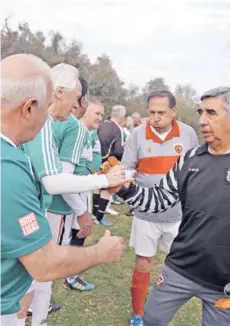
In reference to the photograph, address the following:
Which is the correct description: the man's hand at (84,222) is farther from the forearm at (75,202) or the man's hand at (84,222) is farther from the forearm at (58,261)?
the forearm at (58,261)

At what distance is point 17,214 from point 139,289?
8.00ft

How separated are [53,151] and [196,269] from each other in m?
1.08

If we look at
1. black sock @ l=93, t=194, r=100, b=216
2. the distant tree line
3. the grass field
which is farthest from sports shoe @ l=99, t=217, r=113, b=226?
the distant tree line

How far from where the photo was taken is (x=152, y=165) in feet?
12.1

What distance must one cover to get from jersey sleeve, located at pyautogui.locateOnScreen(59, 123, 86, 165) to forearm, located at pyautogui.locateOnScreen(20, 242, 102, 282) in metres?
1.40

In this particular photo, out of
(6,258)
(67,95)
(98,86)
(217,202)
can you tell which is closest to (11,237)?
(6,258)

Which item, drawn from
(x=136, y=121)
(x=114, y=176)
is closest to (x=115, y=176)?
(x=114, y=176)

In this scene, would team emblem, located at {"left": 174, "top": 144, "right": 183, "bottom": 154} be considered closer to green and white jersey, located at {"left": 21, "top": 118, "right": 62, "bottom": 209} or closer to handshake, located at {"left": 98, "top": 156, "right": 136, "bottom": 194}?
handshake, located at {"left": 98, "top": 156, "right": 136, "bottom": 194}

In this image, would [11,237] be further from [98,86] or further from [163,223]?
[98,86]

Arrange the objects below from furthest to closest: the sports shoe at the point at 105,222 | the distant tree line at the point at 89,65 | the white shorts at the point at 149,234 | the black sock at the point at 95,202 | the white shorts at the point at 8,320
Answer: the distant tree line at the point at 89,65, the black sock at the point at 95,202, the sports shoe at the point at 105,222, the white shorts at the point at 149,234, the white shorts at the point at 8,320

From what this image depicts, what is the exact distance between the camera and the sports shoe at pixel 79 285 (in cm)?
436

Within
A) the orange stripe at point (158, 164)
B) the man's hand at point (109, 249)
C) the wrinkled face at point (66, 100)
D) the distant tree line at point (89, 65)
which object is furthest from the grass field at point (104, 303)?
the distant tree line at point (89, 65)

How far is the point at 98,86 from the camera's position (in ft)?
90.6

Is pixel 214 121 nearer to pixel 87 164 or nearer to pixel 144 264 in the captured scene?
pixel 144 264
